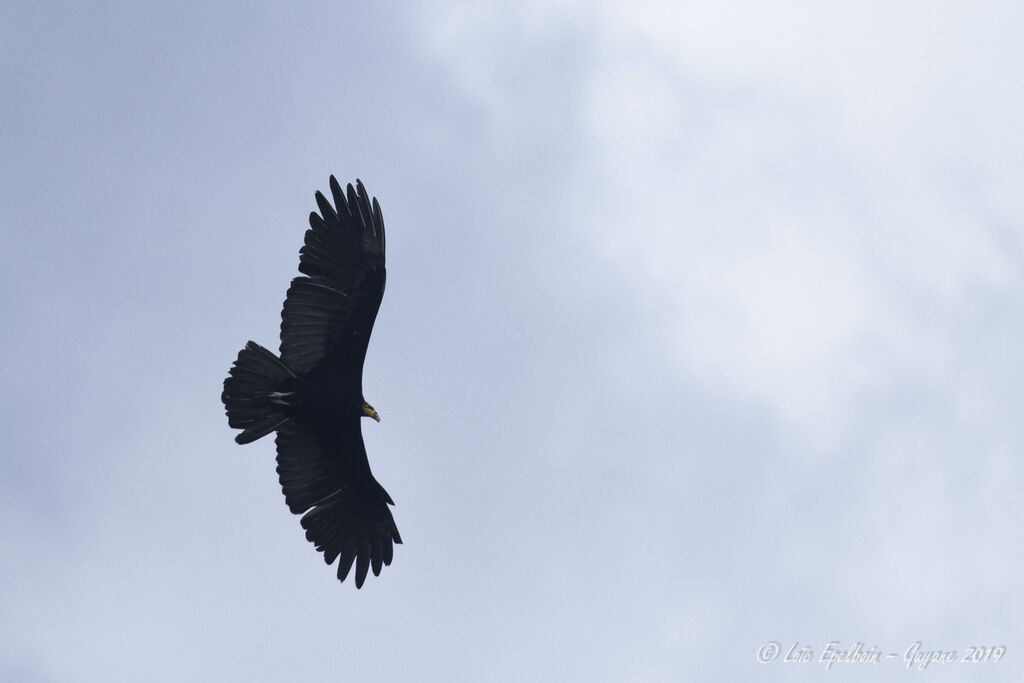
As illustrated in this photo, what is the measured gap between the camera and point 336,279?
19219 millimetres

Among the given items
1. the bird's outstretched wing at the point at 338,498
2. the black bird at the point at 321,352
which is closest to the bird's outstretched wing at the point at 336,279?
the black bird at the point at 321,352

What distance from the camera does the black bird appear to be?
19188mm

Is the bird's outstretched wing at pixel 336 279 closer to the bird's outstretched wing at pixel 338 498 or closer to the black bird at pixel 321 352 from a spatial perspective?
the black bird at pixel 321 352

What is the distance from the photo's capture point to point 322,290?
63.1 ft

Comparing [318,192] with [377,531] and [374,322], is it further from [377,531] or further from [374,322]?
[377,531]

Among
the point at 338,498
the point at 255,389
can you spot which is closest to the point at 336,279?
the point at 255,389

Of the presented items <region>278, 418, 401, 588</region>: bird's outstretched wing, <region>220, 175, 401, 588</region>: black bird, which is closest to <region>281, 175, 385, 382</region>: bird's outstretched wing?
<region>220, 175, 401, 588</region>: black bird

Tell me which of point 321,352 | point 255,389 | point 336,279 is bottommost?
point 255,389

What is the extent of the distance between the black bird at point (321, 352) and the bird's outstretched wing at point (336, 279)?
0.02m

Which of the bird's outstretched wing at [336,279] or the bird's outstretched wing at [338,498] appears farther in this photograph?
the bird's outstretched wing at [338,498]

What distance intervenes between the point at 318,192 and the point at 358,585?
21.7 feet

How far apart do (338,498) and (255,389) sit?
2.79 meters

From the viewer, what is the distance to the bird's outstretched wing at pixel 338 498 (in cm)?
A: 2066

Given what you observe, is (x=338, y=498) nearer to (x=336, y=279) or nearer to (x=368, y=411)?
(x=368, y=411)
